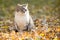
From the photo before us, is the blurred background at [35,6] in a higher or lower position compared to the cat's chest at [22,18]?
higher

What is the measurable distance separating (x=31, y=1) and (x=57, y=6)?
2.05 meters

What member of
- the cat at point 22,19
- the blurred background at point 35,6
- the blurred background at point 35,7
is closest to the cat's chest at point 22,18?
the cat at point 22,19

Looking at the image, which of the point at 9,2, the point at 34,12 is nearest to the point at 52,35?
the point at 34,12

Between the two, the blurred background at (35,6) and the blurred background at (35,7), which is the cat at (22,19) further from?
the blurred background at (35,6)

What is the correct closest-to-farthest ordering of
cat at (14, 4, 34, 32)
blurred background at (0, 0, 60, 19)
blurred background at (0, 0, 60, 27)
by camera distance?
cat at (14, 4, 34, 32), blurred background at (0, 0, 60, 27), blurred background at (0, 0, 60, 19)

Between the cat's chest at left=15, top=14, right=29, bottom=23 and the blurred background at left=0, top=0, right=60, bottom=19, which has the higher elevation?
the blurred background at left=0, top=0, right=60, bottom=19

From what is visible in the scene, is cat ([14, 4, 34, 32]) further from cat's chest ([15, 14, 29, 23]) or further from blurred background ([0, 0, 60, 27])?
blurred background ([0, 0, 60, 27])

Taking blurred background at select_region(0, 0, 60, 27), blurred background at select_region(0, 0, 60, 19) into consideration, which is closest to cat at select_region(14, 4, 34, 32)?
blurred background at select_region(0, 0, 60, 27)

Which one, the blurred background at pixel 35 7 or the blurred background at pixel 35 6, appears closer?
the blurred background at pixel 35 7

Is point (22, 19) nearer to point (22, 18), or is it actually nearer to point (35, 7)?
point (22, 18)

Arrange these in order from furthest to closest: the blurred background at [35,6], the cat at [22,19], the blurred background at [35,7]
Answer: the blurred background at [35,6], the blurred background at [35,7], the cat at [22,19]

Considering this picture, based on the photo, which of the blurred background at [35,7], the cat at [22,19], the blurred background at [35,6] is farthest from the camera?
the blurred background at [35,6]

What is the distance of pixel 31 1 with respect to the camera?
21.2 meters

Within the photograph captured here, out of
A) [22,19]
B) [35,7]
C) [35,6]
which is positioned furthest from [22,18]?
[35,6]
